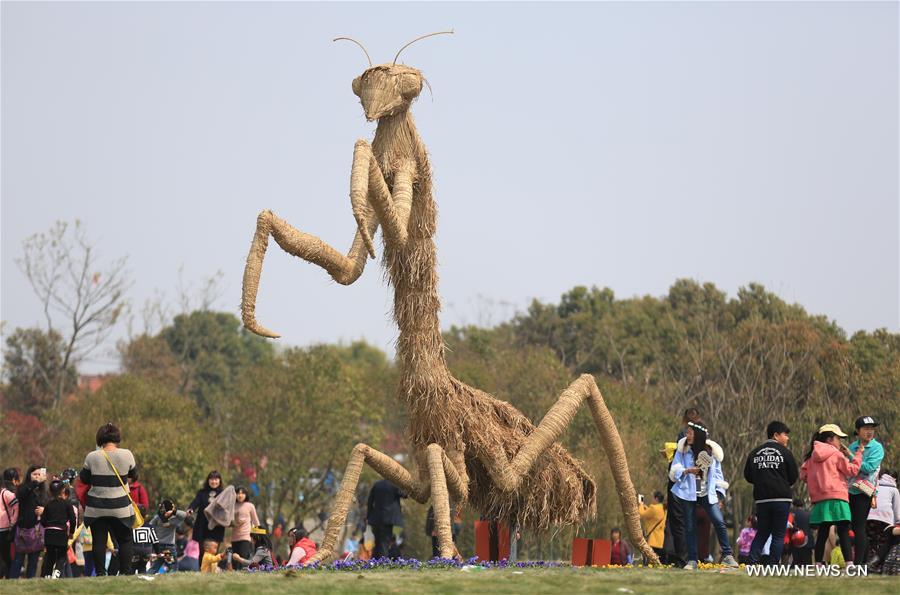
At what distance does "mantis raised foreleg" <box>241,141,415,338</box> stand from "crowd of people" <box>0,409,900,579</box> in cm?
264

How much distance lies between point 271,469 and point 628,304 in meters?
21.9

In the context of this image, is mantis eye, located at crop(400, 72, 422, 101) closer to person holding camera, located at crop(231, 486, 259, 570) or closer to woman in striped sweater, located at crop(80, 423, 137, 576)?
woman in striped sweater, located at crop(80, 423, 137, 576)

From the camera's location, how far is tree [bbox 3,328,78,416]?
56031 millimetres

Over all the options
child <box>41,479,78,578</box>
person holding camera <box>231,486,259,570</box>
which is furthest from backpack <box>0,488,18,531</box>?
person holding camera <box>231,486,259,570</box>

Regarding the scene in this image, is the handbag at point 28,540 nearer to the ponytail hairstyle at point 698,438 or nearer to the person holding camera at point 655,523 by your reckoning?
the ponytail hairstyle at point 698,438

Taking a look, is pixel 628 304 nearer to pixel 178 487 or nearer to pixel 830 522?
pixel 178 487

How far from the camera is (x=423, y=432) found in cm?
1443

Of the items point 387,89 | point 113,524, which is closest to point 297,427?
point 113,524

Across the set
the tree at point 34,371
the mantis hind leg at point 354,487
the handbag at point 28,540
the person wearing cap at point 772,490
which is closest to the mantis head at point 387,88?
the mantis hind leg at point 354,487

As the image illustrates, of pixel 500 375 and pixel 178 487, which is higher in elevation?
pixel 500 375

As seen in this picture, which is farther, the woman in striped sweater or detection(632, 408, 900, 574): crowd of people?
detection(632, 408, 900, 574): crowd of people

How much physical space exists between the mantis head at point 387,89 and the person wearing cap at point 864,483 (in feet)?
19.2

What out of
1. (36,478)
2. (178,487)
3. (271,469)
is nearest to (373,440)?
(271,469)

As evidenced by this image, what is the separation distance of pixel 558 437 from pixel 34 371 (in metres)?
46.8
